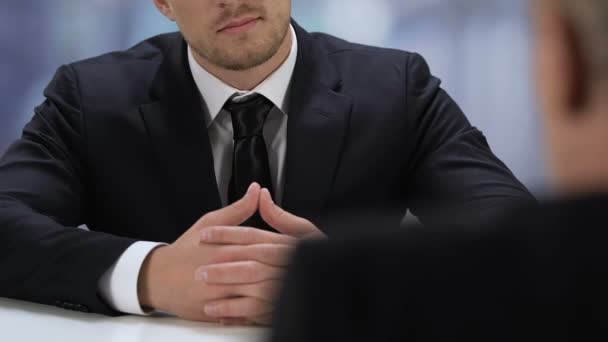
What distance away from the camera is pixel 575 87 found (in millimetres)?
424

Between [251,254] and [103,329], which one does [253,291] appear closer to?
[251,254]

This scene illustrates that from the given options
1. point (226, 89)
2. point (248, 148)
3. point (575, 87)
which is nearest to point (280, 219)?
point (248, 148)

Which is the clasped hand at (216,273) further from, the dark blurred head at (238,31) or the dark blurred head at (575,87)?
the dark blurred head at (575,87)

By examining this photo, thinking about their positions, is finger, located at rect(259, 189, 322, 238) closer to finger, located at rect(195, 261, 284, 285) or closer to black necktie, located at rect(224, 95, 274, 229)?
finger, located at rect(195, 261, 284, 285)

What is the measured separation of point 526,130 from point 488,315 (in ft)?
9.51

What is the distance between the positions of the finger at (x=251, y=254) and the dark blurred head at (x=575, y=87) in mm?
1020

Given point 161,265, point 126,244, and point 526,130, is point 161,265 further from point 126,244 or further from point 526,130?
point 526,130

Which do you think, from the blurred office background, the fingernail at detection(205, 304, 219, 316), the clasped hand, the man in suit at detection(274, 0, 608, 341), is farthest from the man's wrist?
the blurred office background

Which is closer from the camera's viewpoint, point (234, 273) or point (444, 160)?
point (234, 273)

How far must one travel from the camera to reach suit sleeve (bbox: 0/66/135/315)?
1509 mm

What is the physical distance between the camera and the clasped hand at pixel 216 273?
4.57ft

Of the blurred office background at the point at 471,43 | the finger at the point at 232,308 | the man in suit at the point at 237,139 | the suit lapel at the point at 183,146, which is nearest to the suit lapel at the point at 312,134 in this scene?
the man in suit at the point at 237,139

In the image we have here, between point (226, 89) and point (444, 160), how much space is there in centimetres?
49

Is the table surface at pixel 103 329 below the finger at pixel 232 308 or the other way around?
below
